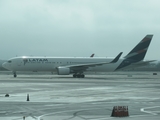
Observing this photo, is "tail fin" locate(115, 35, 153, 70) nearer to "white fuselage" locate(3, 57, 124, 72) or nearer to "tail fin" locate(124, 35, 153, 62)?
"tail fin" locate(124, 35, 153, 62)

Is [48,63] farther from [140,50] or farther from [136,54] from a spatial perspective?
[140,50]

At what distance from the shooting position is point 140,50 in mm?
73188

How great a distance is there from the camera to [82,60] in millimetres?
72188

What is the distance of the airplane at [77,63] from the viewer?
68.9 metres

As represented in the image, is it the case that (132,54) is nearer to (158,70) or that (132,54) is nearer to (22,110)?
(22,110)

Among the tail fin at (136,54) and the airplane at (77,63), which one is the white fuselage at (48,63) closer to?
the airplane at (77,63)

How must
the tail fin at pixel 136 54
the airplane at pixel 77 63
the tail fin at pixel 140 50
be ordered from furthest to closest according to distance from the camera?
the tail fin at pixel 140 50, the tail fin at pixel 136 54, the airplane at pixel 77 63

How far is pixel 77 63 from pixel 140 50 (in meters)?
13.3

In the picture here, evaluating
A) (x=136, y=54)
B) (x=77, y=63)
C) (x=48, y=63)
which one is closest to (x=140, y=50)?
(x=136, y=54)

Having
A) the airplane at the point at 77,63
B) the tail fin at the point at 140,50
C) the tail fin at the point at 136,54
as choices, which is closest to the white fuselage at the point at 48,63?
the airplane at the point at 77,63

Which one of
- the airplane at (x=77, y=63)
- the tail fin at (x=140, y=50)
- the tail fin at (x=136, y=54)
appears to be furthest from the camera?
the tail fin at (x=140, y=50)

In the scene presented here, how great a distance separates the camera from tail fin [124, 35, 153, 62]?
239ft

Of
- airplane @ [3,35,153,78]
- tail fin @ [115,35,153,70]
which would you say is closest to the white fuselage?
airplane @ [3,35,153,78]

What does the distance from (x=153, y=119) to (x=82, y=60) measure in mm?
57265
